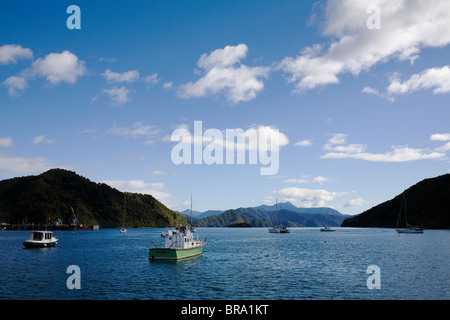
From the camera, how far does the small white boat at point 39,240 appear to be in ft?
309

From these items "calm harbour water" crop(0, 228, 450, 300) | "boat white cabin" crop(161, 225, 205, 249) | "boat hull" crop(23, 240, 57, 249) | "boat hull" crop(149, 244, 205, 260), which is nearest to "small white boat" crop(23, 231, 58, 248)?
"boat hull" crop(23, 240, 57, 249)

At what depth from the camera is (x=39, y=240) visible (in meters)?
96.1

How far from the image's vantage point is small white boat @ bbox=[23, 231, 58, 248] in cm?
9419

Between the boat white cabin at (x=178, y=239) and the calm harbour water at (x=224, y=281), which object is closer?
the calm harbour water at (x=224, y=281)

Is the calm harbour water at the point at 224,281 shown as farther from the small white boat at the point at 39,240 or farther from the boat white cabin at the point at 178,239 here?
the small white boat at the point at 39,240

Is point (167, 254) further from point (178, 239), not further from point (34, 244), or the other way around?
point (34, 244)

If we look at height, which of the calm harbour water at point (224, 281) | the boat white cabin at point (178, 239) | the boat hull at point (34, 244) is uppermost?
the boat white cabin at point (178, 239)

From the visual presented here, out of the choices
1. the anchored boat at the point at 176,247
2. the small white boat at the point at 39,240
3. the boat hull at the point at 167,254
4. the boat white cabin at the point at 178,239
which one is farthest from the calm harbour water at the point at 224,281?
the small white boat at the point at 39,240

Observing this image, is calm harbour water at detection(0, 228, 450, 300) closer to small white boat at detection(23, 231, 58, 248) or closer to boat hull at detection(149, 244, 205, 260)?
boat hull at detection(149, 244, 205, 260)

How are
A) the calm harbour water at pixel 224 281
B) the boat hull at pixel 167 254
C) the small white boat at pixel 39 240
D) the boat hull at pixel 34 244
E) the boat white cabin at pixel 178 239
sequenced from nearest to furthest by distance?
the calm harbour water at pixel 224 281
the boat hull at pixel 167 254
the boat white cabin at pixel 178 239
the boat hull at pixel 34 244
the small white boat at pixel 39 240

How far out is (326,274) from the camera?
170 ft
